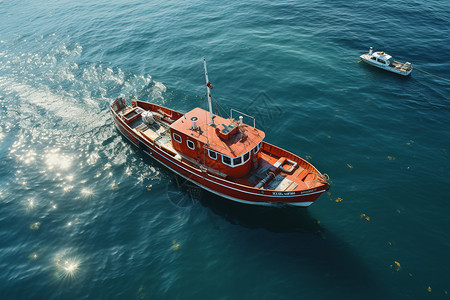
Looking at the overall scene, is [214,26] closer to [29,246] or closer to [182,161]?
[182,161]

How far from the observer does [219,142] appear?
20.5 m

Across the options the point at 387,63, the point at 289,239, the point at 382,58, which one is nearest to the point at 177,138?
the point at 289,239

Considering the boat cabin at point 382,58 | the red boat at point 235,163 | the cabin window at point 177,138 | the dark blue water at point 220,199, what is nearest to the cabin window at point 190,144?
the red boat at point 235,163

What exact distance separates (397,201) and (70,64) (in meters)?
47.7

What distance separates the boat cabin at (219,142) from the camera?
20109 millimetres

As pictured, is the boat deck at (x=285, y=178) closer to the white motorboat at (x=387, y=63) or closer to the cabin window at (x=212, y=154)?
the cabin window at (x=212, y=154)

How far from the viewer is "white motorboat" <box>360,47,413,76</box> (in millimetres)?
33688

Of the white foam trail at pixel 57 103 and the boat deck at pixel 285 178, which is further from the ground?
the white foam trail at pixel 57 103

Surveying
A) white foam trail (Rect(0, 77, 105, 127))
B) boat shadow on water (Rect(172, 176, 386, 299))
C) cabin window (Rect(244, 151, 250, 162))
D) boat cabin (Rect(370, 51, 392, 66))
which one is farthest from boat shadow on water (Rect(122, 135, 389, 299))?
boat cabin (Rect(370, 51, 392, 66))

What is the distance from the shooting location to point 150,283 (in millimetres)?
16797

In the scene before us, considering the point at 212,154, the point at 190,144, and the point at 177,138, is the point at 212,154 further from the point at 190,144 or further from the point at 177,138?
the point at 177,138

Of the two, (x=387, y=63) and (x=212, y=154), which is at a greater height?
(x=212, y=154)

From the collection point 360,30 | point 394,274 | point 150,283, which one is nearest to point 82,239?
point 150,283

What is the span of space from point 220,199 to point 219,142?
5.27 metres
